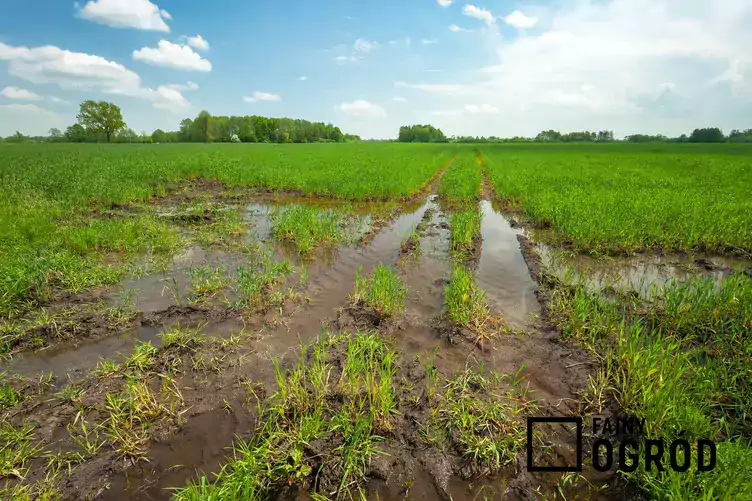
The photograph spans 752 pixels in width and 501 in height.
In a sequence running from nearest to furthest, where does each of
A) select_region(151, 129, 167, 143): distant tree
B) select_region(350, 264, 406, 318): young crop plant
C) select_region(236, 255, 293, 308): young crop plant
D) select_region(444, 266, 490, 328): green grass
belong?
select_region(444, 266, 490, 328): green grass → select_region(350, 264, 406, 318): young crop plant → select_region(236, 255, 293, 308): young crop plant → select_region(151, 129, 167, 143): distant tree

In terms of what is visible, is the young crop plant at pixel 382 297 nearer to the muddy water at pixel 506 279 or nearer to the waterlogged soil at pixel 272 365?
the waterlogged soil at pixel 272 365

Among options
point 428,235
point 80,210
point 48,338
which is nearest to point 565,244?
point 428,235

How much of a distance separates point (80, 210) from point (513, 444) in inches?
550

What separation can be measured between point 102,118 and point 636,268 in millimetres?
103830

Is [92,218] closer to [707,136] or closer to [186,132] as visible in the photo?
[186,132]

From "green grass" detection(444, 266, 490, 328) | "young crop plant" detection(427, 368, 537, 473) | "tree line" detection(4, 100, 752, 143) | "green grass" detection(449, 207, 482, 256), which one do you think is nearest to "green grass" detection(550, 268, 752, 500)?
"young crop plant" detection(427, 368, 537, 473)

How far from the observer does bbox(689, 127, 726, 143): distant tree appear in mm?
84938

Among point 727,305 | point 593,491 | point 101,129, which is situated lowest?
point 593,491

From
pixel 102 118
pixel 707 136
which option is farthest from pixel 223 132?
pixel 707 136

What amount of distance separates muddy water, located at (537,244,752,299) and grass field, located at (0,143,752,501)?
0.46 feet

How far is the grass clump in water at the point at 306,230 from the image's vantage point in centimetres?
805

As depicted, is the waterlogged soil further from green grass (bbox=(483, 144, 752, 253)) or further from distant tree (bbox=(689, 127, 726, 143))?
distant tree (bbox=(689, 127, 726, 143))

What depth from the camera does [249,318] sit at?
484cm

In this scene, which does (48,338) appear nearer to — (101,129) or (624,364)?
(624,364)
